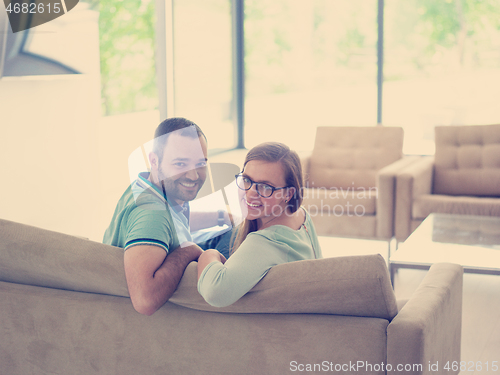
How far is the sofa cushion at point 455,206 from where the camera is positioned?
3.49 meters

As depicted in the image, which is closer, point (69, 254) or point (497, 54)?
point (69, 254)

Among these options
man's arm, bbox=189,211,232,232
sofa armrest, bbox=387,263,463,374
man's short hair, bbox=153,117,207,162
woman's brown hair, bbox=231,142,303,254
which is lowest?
sofa armrest, bbox=387,263,463,374

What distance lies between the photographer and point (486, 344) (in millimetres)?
2346

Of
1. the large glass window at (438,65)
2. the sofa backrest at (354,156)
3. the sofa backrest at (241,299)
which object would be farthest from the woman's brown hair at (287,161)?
the large glass window at (438,65)

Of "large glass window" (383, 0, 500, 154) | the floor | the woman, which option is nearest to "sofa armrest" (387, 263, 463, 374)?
the woman

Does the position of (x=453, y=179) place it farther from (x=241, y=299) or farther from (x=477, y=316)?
(x=241, y=299)

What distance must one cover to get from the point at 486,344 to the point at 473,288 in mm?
725

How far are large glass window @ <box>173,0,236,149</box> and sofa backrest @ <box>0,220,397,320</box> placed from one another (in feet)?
14.0

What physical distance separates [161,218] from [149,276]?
0.16 metres

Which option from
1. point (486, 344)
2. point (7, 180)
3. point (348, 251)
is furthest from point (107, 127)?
point (486, 344)

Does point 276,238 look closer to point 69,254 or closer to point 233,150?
point 69,254

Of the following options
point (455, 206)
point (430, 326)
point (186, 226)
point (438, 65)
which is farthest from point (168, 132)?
point (438, 65)

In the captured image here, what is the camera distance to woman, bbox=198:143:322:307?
122 cm

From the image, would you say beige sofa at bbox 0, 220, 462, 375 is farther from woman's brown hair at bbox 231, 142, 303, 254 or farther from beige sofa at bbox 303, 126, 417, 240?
beige sofa at bbox 303, 126, 417, 240
